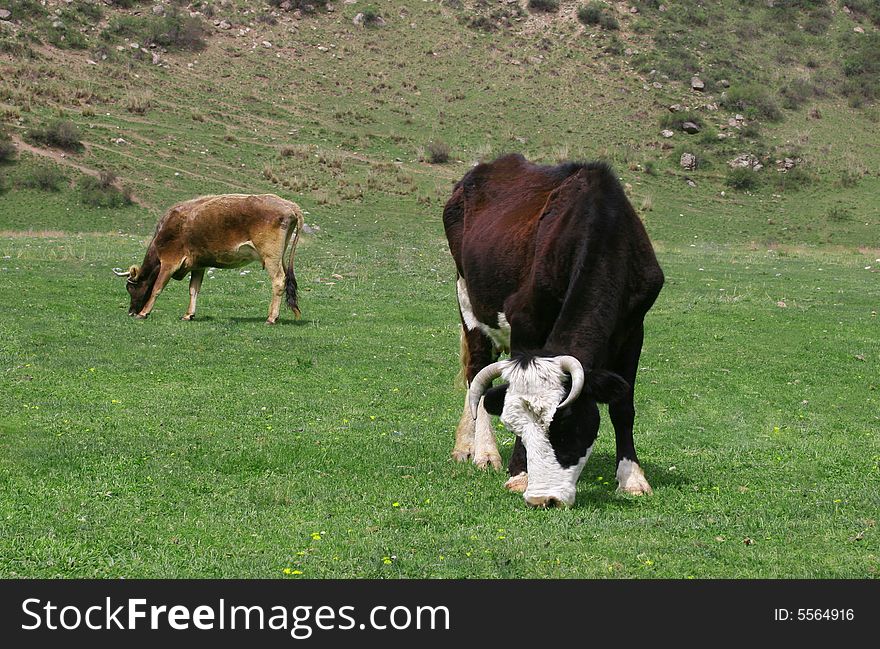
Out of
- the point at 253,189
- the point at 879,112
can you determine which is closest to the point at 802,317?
the point at 253,189

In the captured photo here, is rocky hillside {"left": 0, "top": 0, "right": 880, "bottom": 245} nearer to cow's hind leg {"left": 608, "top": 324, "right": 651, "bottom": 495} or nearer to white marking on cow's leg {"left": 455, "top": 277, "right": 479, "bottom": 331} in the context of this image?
white marking on cow's leg {"left": 455, "top": 277, "right": 479, "bottom": 331}

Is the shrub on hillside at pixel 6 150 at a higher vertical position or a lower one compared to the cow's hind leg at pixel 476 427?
lower

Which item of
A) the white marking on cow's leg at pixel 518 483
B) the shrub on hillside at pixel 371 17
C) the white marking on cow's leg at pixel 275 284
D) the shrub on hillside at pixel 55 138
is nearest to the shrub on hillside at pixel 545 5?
the shrub on hillside at pixel 371 17

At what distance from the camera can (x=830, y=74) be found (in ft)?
245

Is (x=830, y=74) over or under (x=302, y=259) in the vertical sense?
under

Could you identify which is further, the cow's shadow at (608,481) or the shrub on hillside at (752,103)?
the shrub on hillside at (752,103)

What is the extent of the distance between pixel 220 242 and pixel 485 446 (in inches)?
521

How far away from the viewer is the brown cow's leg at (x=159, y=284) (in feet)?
71.4

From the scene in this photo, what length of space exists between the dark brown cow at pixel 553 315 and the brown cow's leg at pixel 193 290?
11.0 metres

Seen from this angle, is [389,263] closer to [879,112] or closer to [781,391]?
[781,391]

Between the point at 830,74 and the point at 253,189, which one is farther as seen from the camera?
the point at 830,74

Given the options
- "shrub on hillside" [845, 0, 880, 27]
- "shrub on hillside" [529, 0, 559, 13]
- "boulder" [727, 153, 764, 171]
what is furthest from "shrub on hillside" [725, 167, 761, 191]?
"shrub on hillside" [845, 0, 880, 27]

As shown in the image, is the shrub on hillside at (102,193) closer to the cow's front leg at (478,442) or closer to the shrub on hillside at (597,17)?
the cow's front leg at (478,442)
